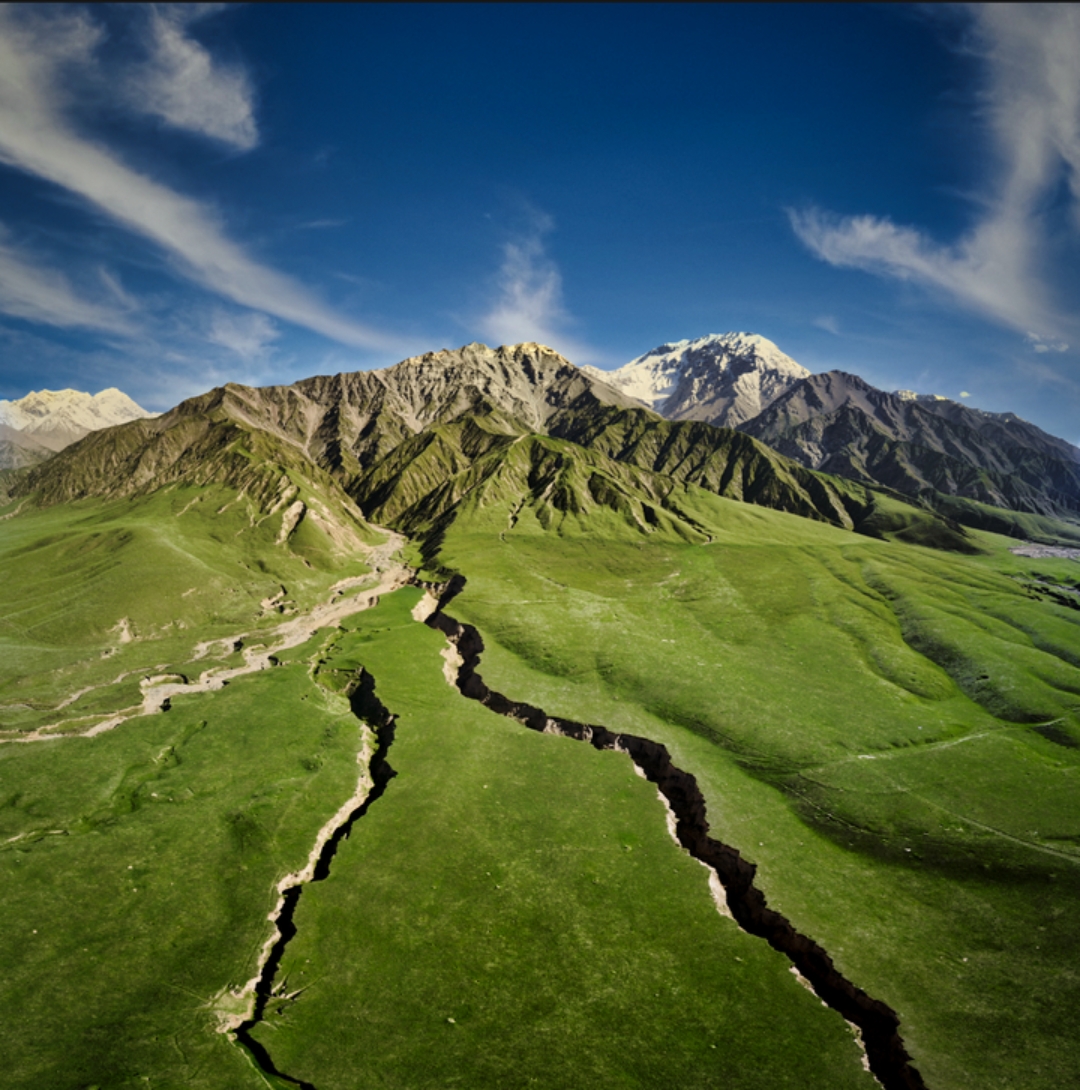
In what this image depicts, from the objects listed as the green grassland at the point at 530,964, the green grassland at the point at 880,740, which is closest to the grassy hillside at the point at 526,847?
the green grassland at the point at 530,964

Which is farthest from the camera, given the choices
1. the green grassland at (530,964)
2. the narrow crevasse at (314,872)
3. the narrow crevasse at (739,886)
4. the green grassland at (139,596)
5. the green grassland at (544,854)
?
the green grassland at (139,596)

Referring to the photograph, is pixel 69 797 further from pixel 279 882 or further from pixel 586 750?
pixel 586 750

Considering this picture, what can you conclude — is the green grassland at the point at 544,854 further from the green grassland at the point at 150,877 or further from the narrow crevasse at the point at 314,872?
the narrow crevasse at the point at 314,872

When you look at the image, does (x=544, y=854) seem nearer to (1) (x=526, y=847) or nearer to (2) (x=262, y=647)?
(1) (x=526, y=847)

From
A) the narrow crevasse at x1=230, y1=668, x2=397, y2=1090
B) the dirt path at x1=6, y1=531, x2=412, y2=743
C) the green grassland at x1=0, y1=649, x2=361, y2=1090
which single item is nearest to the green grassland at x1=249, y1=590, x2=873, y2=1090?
the narrow crevasse at x1=230, y1=668, x2=397, y2=1090

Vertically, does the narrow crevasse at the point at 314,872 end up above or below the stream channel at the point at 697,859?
below

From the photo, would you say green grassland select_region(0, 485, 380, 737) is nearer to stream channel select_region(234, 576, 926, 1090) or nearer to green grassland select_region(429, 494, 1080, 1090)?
stream channel select_region(234, 576, 926, 1090)
